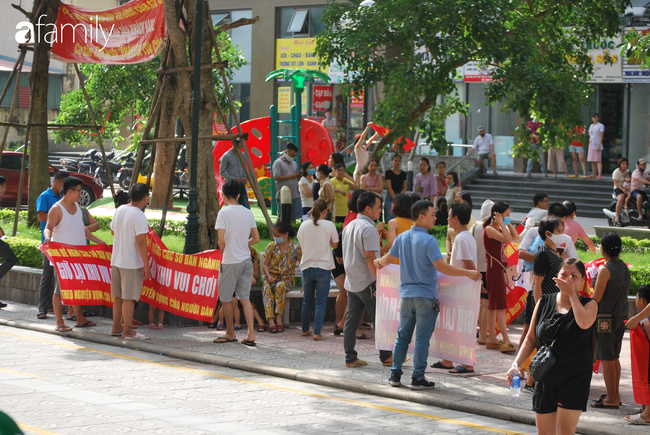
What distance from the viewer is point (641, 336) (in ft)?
23.0

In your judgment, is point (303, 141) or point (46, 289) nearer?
point (46, 289)

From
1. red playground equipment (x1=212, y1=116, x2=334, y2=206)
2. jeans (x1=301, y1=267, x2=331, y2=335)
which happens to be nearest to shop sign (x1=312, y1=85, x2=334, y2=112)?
red playground equipment (x1=212, y1=116, x2=334, y2=206)

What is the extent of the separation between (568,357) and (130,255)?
6.21 m

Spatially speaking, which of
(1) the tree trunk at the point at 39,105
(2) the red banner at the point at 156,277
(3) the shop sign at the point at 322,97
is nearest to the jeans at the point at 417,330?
(2) the red banner at the point at 156,277

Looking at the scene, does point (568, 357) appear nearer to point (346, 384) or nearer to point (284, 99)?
point (346, 384)

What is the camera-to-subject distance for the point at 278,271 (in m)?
10.8

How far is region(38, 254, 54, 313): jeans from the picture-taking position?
11.3 m

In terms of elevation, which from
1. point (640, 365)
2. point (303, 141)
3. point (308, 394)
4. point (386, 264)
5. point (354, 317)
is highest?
point (303, 141)

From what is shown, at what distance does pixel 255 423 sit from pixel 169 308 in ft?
14.2

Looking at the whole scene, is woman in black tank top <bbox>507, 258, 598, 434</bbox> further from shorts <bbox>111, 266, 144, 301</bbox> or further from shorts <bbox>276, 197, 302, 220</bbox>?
shorts <bbox>276, 197, 302, 220</bbox>

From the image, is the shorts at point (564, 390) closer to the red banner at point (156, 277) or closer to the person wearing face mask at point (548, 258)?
the person wearing face mask at point (548, 258)

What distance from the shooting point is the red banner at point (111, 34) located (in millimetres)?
14062

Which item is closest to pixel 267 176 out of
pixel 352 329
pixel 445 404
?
pixel 352 329

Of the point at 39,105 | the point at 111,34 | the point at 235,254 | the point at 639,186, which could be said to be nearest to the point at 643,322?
the point at 235,254
